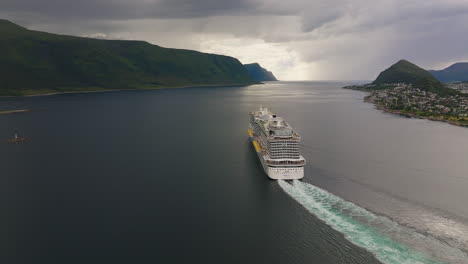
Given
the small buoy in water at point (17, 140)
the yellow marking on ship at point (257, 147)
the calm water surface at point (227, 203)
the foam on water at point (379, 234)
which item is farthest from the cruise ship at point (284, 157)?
the small buoy in water at point (17, 140)

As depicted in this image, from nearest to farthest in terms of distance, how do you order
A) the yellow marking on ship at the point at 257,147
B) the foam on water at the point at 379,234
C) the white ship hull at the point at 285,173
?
1. the foam on water at the point at 379,234
2. the white ship hull at the point at 285,173
3. the yellow marking on ship at the point at 257,147

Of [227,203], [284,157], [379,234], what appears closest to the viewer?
[379,234]

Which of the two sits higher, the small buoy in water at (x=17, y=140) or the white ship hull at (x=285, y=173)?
the small buoy in water at (x=17, y=140)

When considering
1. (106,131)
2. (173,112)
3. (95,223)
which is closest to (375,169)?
(95,223)

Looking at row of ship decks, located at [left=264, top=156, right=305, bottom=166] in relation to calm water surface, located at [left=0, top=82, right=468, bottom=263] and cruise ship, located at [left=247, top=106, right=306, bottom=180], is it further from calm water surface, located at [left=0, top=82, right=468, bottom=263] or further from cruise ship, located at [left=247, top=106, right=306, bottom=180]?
calm water surface, located at [left=0, top=82, right=468, bottom=263]

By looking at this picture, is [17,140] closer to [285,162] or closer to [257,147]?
[257,147]

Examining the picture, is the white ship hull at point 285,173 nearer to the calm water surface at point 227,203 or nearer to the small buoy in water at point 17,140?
the calm water surface at point 227,203

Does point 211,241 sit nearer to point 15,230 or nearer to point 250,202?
point 250,202

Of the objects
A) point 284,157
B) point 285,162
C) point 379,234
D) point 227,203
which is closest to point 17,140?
point 227,203
